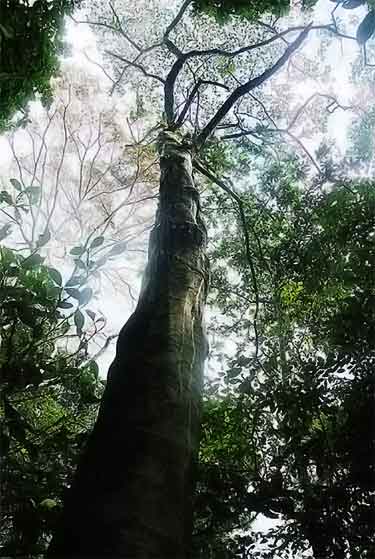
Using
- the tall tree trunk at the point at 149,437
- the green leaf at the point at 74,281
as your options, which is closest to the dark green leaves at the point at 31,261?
the green leaf at the point at 74,281

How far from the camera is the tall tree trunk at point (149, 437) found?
3.41 feet

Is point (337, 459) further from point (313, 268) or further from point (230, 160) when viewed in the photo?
point (230, 160)

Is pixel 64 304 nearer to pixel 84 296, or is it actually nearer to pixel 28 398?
pixel 84 296

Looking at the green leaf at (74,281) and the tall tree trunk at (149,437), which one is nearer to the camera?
the tall tree trunk at (149,437)

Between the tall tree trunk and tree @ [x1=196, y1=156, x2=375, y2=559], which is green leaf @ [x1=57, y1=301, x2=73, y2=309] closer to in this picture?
the tall tree trunk

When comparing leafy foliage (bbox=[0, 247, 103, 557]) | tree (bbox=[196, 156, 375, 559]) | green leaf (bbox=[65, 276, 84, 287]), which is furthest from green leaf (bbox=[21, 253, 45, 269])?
tree (bbox=[196, 156, 375, 559])

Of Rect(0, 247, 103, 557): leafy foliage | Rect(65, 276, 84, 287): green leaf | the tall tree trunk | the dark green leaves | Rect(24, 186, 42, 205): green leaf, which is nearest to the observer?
the tall tree trunk

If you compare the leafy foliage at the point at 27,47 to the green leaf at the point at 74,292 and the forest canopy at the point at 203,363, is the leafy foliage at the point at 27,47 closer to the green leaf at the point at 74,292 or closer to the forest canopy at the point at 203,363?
the forest canopy at the point at 203,363

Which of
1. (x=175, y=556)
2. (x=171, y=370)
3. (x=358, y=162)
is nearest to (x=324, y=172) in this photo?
(x=358, y=162)

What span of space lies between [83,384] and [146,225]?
7.28 metres

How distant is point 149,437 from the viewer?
1236 mm

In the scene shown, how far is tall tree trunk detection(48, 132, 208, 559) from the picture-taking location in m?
1.04

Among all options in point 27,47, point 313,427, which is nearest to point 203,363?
point 313,427

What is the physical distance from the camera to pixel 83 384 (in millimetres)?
2240
